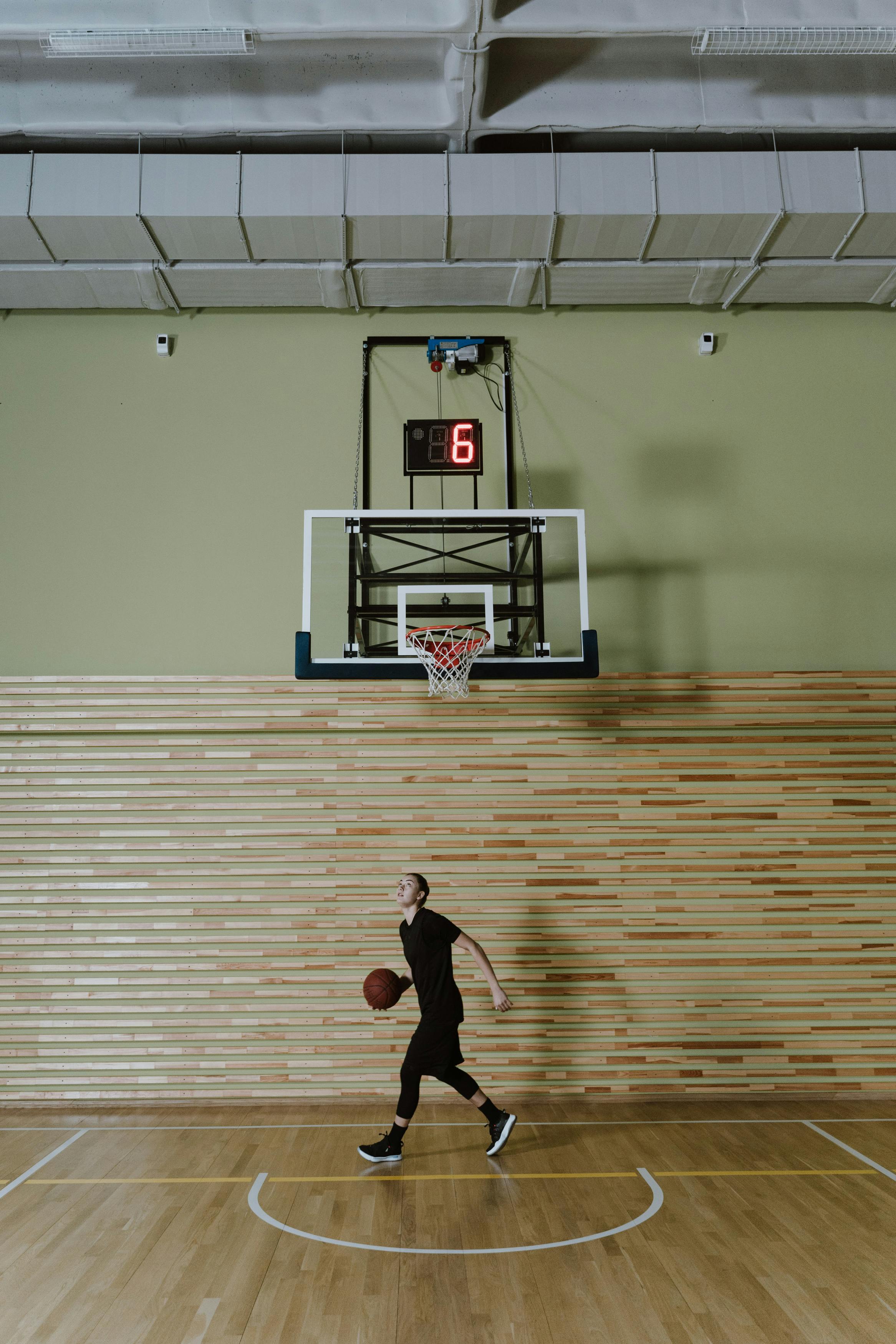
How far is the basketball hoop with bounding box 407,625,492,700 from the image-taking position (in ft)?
20.1

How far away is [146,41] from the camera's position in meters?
5.50

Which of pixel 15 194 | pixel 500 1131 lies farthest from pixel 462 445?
pixel 500 1131

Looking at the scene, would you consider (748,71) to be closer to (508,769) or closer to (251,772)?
(508,769)

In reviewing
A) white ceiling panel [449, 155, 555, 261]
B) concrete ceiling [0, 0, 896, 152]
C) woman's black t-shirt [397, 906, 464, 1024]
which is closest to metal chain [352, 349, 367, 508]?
white ceiling panel [449, 155, 555, 261]

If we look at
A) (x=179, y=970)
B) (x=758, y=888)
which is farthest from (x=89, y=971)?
(x=758, y=888)

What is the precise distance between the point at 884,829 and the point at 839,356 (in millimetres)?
4118

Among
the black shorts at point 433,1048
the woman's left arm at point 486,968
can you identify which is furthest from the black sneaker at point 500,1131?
the woman's left arm at point 486,968

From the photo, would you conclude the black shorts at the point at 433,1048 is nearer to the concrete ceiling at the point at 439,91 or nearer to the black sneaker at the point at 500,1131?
the black sneaker at the point at 500,1131

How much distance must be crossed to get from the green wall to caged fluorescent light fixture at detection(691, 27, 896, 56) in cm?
242

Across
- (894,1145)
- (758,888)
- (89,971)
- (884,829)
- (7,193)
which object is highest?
(7,193)

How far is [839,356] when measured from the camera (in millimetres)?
7938

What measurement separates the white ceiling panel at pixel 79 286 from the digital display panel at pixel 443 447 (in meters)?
2.88

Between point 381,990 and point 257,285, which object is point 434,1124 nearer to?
point 381,990

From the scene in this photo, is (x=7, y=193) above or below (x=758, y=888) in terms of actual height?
above
